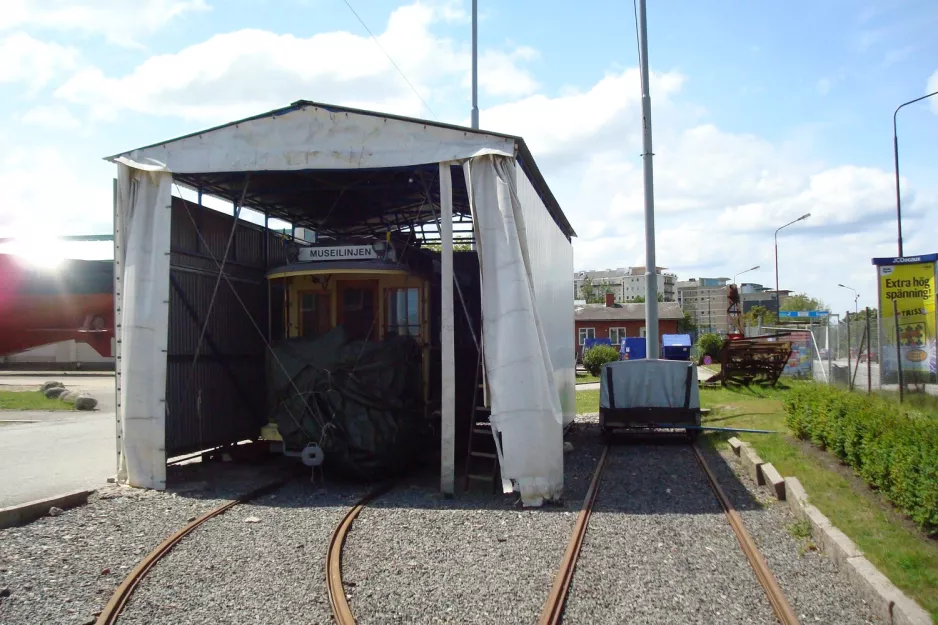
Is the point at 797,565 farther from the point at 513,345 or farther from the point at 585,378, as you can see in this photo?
the point at 585,378

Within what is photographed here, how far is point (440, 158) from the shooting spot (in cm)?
937

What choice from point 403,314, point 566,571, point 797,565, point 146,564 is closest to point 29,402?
point 403,314

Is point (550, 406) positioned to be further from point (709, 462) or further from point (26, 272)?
point (26, 272)

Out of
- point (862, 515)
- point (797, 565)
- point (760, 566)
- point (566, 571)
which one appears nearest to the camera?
point (566, 571)

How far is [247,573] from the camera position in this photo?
596 cm

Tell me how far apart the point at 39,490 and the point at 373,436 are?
4.03m

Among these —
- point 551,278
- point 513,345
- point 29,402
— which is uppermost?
point 551,278

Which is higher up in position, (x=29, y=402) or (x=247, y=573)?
(x=29, y=402)

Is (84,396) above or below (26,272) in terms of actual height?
below

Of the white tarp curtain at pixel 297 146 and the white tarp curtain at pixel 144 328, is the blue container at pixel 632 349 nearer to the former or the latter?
the white tarp curtain at pixel 297 146

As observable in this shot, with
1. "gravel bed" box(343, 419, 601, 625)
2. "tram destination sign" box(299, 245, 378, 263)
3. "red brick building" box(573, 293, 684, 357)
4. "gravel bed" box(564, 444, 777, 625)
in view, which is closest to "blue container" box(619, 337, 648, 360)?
"red brick building" box(573, 293, 684, 357)

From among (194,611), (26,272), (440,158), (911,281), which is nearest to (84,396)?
(26,272)

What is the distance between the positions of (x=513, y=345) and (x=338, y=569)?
12.0ft

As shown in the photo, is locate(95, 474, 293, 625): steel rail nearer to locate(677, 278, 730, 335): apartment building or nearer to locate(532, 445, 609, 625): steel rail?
locate(532, 445, 609, 625): steel rail
